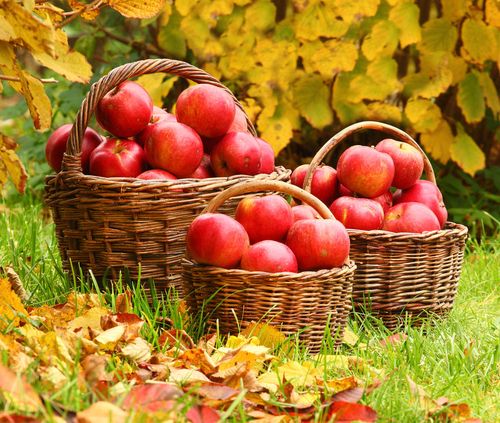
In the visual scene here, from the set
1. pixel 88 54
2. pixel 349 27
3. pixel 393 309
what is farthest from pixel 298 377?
pixel 88 54

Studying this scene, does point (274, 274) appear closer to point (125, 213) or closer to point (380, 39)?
point (125, 213)

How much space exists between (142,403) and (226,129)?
1188mm

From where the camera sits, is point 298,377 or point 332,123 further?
point 332,123

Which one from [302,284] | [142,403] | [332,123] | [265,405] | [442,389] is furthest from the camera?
[332,123]

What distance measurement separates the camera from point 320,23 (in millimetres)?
3371

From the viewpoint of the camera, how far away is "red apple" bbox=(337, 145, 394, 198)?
7.82 ft

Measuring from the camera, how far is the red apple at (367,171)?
2385mm

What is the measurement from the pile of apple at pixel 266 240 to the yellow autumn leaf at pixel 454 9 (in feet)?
5.62

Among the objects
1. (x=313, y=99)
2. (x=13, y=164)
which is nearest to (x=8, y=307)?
(x=13, y=164)

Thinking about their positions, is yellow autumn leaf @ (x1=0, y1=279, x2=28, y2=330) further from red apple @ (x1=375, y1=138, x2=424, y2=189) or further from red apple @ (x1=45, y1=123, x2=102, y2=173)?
red apple @ (x1=375, y1=138, x2=424, y2=189)

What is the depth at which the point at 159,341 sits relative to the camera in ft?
6.60

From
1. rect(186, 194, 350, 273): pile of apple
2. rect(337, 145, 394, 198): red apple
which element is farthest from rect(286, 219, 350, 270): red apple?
rect(337, 145, 394, 198): red apple

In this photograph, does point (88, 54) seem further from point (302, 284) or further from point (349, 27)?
point (302, 284)

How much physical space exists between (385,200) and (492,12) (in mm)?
1266
